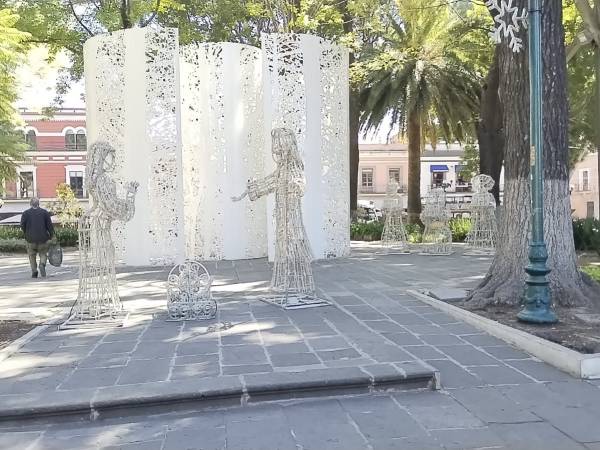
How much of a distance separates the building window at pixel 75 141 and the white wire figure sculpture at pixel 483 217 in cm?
3483

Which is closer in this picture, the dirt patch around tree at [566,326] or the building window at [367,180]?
the dirt patch around tree at [566,326]

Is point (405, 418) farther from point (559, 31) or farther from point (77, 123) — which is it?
point (77, 123)

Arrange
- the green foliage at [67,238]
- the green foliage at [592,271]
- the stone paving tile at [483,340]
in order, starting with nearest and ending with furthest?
the stone paving tile at [483,340], the green foliage at [592,271], the green foliage at [67,238]

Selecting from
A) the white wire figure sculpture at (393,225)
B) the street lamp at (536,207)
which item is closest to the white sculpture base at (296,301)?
the street lamp at (536,207)

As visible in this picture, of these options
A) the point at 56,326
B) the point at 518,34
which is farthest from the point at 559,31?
the point at 56,326

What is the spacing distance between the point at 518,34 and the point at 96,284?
241 inches

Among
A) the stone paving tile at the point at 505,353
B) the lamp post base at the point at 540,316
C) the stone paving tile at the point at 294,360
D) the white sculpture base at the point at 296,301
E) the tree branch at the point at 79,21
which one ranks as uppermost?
the tree branch at the point at 79,21

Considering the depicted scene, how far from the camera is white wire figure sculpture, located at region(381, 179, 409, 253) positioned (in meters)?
17.0

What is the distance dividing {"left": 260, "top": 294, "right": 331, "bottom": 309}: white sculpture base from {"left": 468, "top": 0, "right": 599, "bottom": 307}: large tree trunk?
80.2 inches

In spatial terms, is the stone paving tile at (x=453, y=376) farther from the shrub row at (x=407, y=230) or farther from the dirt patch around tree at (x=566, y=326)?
the shrub row at (x=407, y=230)

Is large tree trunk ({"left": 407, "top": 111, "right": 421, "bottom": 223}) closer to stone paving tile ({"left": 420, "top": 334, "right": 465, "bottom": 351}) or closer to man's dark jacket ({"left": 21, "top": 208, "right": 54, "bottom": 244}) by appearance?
man's dark jacket ({"left": 21, "top": 208, "right": 54, "bottom": 244})

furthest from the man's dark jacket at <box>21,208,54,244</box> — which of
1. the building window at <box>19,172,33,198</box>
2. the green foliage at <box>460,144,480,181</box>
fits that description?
the building window at <box>19,172,33,198</box>

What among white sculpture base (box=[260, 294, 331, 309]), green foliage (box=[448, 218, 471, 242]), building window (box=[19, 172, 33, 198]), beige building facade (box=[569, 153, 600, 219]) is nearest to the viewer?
white sculpture base (box=[260, 294, 331, 309])

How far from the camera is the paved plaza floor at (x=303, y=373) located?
13.1 feet
